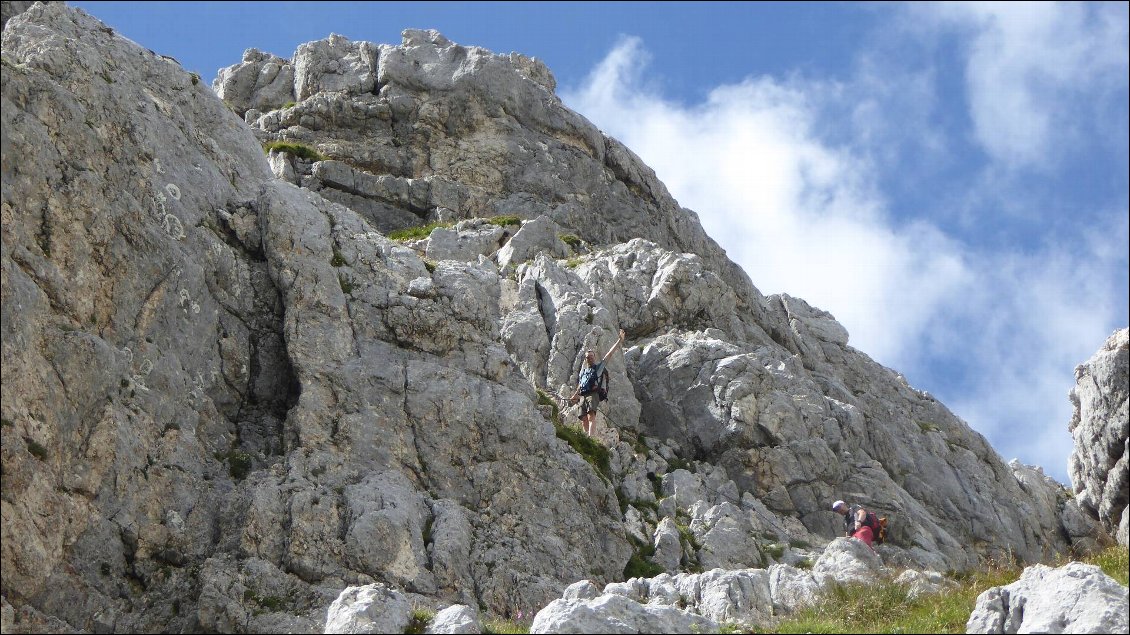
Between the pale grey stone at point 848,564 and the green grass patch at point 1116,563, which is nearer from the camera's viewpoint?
the green grass patch at point 1116,563

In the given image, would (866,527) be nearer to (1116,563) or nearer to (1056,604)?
(1116,563)

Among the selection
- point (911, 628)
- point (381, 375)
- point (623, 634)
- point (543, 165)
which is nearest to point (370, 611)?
point (623, 634)

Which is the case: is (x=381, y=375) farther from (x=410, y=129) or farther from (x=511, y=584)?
(x=410, y=129)

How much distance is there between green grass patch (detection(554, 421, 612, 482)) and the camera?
104 feet

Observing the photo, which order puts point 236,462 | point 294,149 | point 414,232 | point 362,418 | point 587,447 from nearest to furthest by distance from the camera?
1. point 236,462
2. point 362,418
3. point 587,447
4. point 414,232
5. point 294,149

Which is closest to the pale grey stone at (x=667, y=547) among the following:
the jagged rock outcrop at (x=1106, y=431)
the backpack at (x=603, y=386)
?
the backpack at (x=603, y=386)

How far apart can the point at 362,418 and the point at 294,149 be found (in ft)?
104

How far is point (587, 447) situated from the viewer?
3275 cm

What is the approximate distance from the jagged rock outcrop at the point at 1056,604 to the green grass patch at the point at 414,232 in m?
35.2

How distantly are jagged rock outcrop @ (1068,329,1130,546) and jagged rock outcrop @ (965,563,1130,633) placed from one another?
2250 centimetres

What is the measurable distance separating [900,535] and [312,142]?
37168 millimetres

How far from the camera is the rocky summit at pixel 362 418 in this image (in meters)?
21.7

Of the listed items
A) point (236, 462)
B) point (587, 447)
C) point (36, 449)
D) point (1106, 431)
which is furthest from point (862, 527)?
point (36, 449)

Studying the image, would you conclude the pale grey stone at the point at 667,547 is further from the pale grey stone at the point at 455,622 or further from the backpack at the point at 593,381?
the pale grey stone at the point at 455,622
